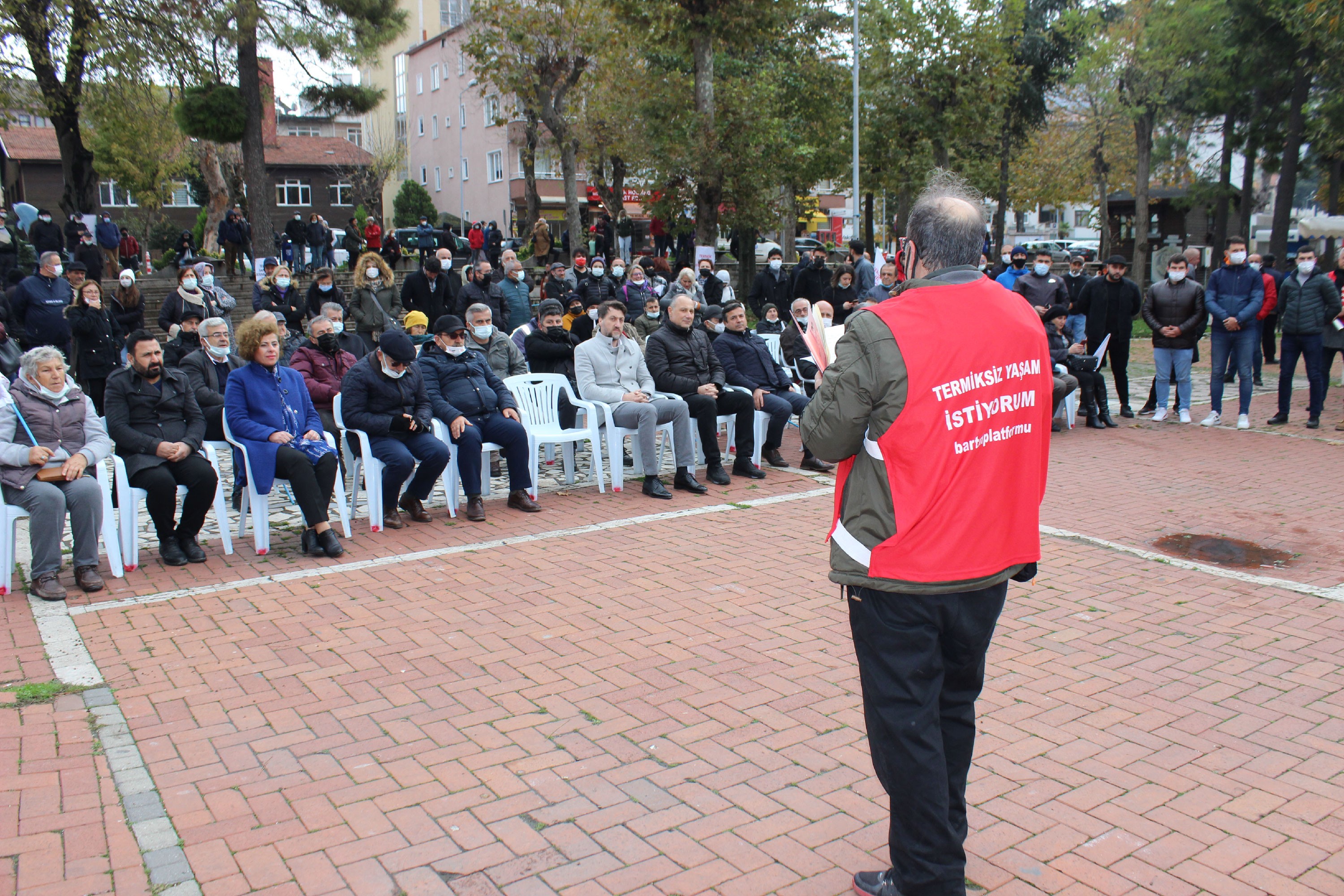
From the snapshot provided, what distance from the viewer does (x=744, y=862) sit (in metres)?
3.28

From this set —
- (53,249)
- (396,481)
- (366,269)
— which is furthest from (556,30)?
(396,481)

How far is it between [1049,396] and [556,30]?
2708cm

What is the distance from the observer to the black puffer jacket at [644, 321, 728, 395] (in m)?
9.30

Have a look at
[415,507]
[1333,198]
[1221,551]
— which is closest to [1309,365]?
[1221,551]

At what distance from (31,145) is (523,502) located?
2253 inches

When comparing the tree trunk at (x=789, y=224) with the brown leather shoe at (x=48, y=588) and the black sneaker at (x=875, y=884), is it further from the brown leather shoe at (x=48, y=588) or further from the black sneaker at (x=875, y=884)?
the black sneaker at (x=875, y=884)

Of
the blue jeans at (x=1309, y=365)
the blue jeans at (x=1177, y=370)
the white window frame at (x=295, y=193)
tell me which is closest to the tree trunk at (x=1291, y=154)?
the blue jeans at (x=1309, y=365)

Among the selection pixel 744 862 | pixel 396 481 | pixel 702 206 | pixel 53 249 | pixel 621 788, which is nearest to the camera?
pixel 744 862

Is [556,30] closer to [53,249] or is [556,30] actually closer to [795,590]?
[53,249]

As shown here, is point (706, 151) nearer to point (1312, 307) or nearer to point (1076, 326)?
point (1076, 326)

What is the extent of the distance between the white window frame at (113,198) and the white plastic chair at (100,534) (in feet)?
173

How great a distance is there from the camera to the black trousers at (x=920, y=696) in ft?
9.01

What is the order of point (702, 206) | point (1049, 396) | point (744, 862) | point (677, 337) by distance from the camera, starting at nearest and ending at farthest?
point (1049, 396), point (744, 862), point (677, 337), point (702, 206)

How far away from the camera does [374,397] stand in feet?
25.4
